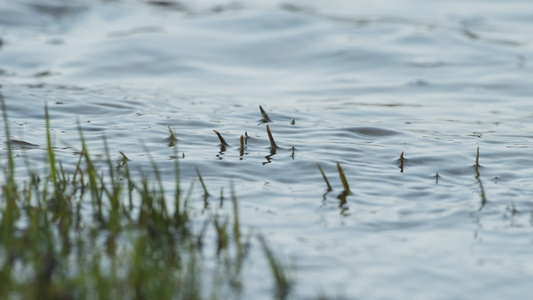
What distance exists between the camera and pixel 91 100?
7.20 metres

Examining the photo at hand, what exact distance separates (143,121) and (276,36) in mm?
5418

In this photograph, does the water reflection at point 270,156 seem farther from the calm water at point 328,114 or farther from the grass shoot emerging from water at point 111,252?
the grass shoot emerging from water at point 111,252

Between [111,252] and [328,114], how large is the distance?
4.31 metres

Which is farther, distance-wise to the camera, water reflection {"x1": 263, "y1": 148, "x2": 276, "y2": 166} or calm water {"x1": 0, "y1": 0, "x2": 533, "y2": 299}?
water reflection {"x1": 263, "y1": 148, "x2": 276, "y2": 166}

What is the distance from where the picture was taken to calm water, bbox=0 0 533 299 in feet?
11.5

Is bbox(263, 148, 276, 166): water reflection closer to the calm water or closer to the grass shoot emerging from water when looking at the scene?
the calm water

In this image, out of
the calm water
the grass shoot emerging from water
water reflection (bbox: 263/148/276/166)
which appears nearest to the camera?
the grass shoot emerging from water

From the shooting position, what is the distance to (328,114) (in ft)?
23.5

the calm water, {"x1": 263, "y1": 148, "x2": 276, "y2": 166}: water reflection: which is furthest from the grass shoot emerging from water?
{"x1": 263, "y1": 148, "x2": 276, "y2": 166}: water reflection

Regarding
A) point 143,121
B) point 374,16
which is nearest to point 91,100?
point 143,121

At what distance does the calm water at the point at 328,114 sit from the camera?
11.5 feet

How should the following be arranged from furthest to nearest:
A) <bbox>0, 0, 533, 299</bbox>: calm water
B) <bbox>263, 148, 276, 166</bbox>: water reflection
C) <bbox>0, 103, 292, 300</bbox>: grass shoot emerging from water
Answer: <bbox>263, 148, 276, 166</bbox>: water reflection, <bbox>0, 0, 533, 299</bbox>: calm water, <bbox>0, 103, 292, 300</bbox>: grass shoot emerging from water

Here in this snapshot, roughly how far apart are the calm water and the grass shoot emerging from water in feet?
0.66

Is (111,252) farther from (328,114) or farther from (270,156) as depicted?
(328,114)
